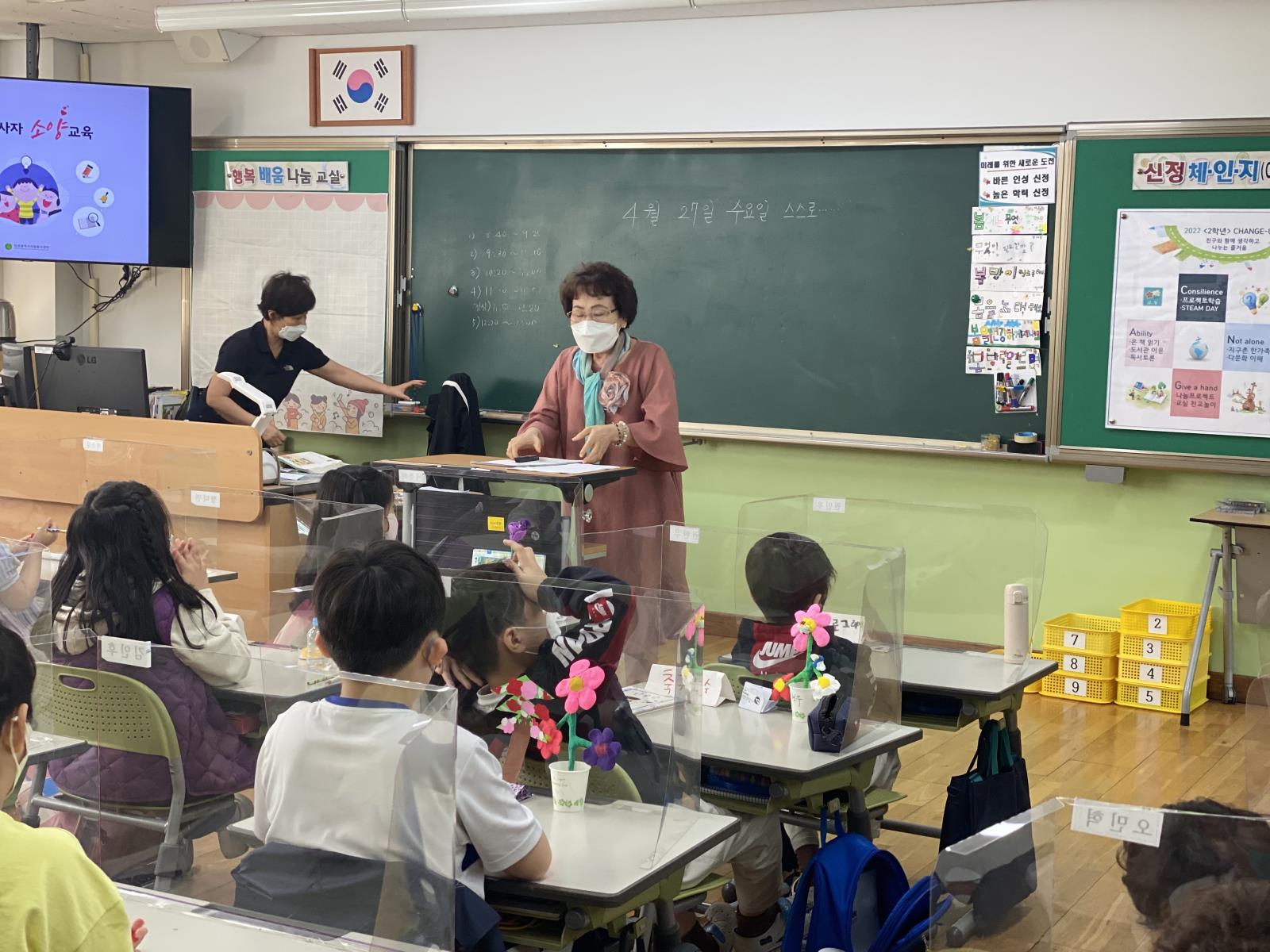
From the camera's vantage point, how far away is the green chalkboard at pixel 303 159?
21.2 feet

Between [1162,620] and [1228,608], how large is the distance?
0.82 feet

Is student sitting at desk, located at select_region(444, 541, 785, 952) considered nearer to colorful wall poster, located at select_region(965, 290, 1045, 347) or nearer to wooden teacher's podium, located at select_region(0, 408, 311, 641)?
wooden teacher's podium, located at select_region(0, 408, 311, 641)

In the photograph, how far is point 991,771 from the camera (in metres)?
3.27

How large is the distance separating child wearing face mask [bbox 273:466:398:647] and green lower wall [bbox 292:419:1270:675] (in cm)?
224

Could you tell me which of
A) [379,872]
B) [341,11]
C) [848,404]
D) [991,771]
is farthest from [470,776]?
[341,11]

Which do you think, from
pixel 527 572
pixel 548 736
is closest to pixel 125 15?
pixel 527 572

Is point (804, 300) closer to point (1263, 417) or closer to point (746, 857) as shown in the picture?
point (1263, 417)

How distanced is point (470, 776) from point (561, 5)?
4.16 metres

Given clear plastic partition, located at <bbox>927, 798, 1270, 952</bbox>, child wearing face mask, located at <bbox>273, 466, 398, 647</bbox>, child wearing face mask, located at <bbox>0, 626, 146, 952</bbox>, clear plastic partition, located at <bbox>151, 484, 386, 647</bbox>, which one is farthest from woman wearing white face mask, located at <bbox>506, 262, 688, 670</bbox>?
child wearing face mask, located at <bbox>0, 626, 146, 952</bbox>

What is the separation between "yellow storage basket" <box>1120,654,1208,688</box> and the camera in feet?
16.5

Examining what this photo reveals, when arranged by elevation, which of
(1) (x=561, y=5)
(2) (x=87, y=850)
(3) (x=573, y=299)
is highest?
(1) (x=561, y=5)

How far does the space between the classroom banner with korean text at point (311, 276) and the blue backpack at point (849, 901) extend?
4.45 meters

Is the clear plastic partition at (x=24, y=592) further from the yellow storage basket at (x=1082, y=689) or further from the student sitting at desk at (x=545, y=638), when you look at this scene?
the yellow storage basket at (x=1082, y=689)

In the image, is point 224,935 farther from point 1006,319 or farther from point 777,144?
point 777,144
